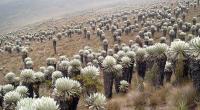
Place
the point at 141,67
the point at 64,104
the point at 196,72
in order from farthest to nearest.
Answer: the point at 141,67
the point at 196,72
the point at 64,104

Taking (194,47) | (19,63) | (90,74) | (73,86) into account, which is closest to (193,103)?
(194,47)


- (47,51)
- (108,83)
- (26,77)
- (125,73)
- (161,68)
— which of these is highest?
(161,68)

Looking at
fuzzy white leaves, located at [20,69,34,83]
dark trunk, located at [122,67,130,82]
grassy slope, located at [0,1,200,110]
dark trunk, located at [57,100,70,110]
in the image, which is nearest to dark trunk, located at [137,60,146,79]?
A: dark trunk, located at [122,67,130,82]

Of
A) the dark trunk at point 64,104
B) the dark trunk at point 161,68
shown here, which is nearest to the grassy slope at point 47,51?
the dark trunk at point 161,68

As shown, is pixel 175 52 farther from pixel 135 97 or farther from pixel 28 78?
pixel 28 78

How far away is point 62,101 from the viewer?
16422mm

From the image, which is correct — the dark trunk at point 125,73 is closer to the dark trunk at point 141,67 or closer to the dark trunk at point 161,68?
the dark trunk at point 141,67

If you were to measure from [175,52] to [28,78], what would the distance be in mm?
10166

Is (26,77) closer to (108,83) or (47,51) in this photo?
(108,83)

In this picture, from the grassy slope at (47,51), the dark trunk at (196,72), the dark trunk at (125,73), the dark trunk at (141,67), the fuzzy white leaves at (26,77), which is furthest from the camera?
the grassy slope at (47,51)

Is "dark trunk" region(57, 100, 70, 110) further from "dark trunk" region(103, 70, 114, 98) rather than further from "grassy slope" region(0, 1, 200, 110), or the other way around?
"grassy slope" region(0, 1, 200, 110)

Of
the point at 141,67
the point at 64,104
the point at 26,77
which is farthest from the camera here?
the point at 141,67

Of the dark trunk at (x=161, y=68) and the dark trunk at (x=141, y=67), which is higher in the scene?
the dark trunk at (x=161, y=68)

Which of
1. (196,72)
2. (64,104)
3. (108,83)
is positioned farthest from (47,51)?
(196,72)
